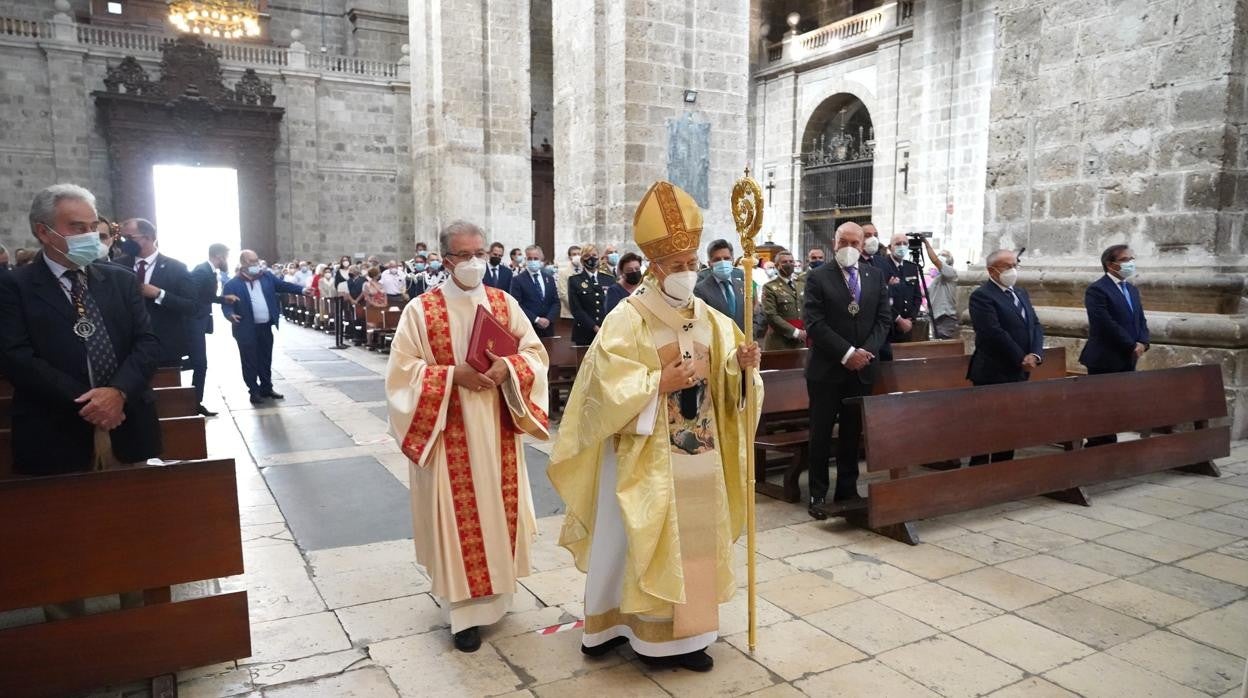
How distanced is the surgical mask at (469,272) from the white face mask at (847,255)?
214 cm

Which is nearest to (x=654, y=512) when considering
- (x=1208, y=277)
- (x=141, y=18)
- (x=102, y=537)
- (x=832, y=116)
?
(x=102, y=537)

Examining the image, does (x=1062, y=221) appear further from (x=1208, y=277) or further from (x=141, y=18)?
(x=141, y=18)

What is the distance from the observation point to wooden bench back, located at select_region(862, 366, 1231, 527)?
3969 millimetres

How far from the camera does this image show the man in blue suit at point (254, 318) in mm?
7688

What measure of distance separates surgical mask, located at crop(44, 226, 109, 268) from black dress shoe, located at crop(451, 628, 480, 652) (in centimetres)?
189

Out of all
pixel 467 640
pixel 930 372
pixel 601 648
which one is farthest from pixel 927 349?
pixel 467 640

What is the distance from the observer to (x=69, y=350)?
2.77 metres

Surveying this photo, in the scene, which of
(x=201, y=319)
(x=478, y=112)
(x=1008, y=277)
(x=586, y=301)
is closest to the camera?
(x=1008, y=277)

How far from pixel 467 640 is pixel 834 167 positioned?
1911 centimetres

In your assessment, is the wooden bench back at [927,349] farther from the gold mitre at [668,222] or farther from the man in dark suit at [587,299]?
the gold mitre at [668,222]

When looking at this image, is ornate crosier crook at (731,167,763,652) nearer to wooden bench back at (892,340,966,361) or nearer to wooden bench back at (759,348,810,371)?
wooden bench back at (759,348,810,371)

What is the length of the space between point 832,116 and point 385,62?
12.7 meters

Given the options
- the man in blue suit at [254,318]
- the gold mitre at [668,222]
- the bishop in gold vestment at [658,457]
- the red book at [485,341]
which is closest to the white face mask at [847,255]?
the bishop in gold vestment at [658,457]

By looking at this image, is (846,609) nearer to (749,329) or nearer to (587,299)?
(749,329)
